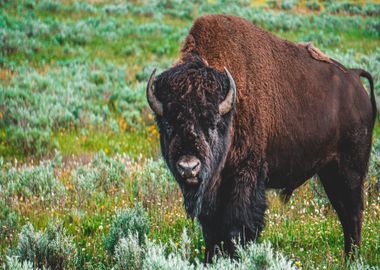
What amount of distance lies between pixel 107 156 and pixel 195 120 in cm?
527

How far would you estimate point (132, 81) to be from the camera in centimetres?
1498

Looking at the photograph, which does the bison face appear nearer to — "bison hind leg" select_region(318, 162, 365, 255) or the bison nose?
the bison nose

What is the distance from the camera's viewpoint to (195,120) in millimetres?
4480

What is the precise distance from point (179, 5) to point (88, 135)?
58.4 feet

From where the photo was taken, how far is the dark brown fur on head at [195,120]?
4449 millimetres

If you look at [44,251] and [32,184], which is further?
[32,184]

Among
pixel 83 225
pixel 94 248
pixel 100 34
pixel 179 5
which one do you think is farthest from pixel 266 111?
pixel 179 5

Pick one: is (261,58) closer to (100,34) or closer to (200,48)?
(200,48)

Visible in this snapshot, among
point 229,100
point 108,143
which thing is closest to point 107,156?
point 108,143

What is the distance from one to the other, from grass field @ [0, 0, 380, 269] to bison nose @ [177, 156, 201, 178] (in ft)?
1.71

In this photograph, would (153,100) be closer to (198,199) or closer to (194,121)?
(194,121)

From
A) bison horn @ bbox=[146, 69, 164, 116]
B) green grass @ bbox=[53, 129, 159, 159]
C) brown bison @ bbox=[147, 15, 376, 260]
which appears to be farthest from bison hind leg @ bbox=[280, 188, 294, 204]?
green grass @ bbox=[53, 129, 159, 159]

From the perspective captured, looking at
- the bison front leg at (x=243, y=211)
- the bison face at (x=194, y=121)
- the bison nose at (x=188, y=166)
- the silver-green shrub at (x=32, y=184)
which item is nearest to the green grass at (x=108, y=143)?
the silver-green shrub at (x=32, y=184)

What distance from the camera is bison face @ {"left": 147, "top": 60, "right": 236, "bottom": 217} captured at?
4.42m
